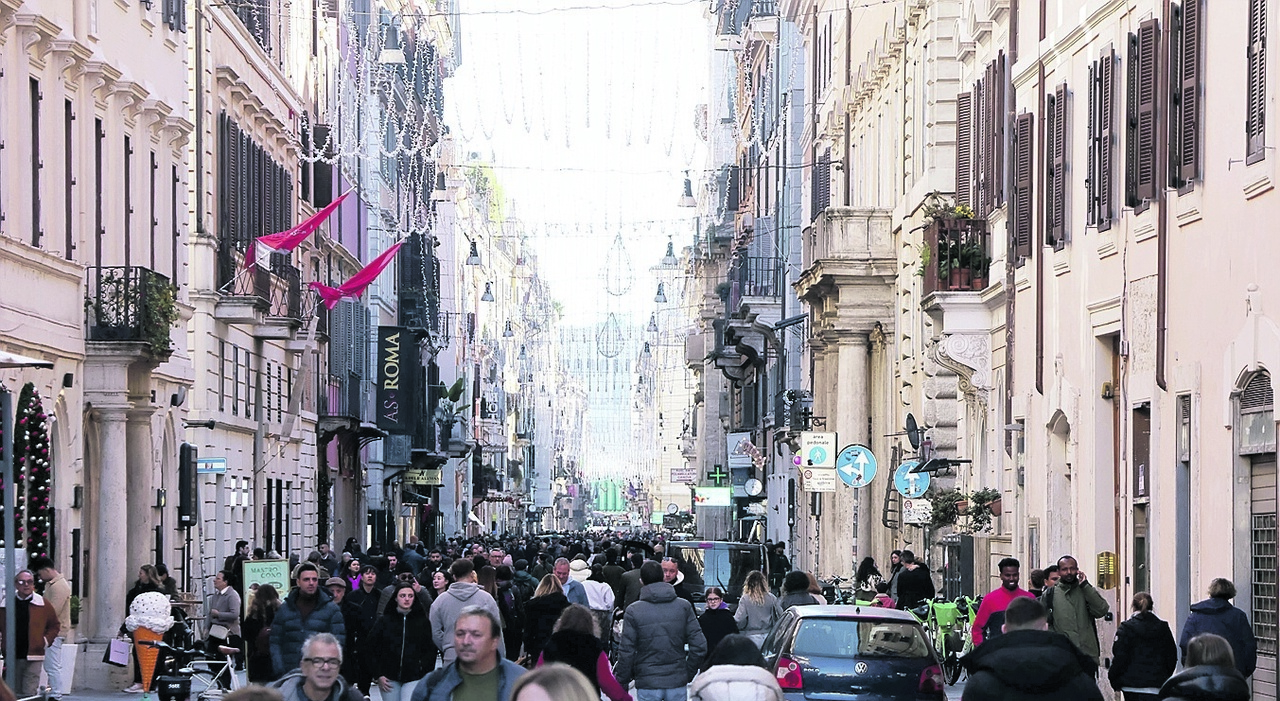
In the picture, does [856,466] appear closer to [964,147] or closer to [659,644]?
[964,147]

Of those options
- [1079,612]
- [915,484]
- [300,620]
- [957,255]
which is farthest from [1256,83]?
[915,484]

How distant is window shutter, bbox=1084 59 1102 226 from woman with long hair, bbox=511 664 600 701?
643 inches

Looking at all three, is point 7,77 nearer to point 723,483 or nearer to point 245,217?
point 245,217

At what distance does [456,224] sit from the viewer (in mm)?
111688

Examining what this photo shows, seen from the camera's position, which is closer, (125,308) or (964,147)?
(125,308)

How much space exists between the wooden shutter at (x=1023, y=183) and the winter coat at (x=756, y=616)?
625 centimetres

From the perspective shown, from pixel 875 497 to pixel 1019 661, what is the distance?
33986 mm

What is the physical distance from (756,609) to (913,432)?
14227 mm

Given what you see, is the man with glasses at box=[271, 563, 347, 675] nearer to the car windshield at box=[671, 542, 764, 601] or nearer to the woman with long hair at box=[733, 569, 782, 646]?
the woman with long hair at box=[733, 569, 782, 646]

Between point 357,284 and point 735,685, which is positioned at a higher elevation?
point 357,284

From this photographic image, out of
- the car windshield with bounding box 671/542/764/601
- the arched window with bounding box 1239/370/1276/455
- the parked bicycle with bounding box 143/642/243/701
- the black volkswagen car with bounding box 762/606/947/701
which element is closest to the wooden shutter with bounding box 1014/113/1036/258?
the car windshield with bounding box 671/542/764/601

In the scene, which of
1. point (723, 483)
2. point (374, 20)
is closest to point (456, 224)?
point (723, 483)

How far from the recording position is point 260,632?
20.6 meters

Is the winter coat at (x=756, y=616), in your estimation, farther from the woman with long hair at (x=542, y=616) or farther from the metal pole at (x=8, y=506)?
the metal pole at (x=8, y=506)
